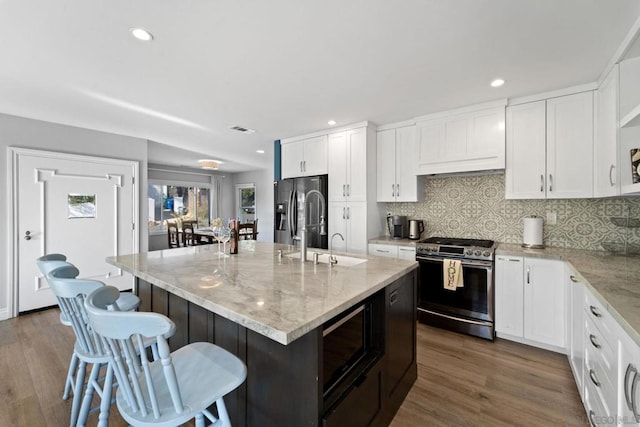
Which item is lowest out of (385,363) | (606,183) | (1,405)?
(1,405)

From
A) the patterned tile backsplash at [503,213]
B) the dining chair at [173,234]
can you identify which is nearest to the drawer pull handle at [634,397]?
the patterned tile backsplash at [503,213]

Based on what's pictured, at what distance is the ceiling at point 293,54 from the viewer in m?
1.58

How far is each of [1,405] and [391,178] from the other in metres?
3.88

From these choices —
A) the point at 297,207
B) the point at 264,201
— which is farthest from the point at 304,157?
the point at 264,201

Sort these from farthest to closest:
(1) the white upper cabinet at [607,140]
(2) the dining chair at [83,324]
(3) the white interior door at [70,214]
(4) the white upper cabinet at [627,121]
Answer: (3) the white interior door at [70,214] < (1) the white upper cabinet at [607,140] < (4) the white upper cabinet at [627,121] < (2) the dining chair at [83,324]

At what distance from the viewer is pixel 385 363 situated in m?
1.61

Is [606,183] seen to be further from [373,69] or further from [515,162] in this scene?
[373,69]

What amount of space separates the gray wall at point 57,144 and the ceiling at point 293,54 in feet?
0.72

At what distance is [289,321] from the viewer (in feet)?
3.32

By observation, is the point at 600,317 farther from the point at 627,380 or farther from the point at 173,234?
the point at 173,234

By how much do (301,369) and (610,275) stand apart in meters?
1.90

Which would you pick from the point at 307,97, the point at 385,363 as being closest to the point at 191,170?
the point at 307,97

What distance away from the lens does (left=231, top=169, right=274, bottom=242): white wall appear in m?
7.93

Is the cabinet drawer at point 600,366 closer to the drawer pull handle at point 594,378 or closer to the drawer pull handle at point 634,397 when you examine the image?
the drawer pull handle at point 594,378
